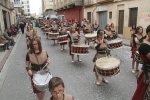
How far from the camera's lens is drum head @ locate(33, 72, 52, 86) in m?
3.39

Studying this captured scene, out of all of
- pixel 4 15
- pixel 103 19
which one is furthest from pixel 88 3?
pixel 4 15

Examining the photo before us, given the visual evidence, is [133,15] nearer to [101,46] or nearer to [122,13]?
[122,13]

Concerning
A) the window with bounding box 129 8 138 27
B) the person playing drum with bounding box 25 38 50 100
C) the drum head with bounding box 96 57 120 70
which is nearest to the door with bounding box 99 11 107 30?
the window with bounding box 129 8 138 27

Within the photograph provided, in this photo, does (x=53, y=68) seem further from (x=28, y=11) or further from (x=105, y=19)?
(x=28, y=11)

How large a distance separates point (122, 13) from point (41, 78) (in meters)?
13.9

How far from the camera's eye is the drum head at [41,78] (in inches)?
134

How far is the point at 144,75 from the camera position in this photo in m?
3.18

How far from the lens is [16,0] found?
51.0m

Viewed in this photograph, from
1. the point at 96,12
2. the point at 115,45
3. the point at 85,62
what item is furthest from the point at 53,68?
the point at 96,12

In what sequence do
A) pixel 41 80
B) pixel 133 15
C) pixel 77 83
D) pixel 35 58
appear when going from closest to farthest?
1. pixel 41 80
2. pixel 35 58
3. pixel 77 83
4. pixel 133 15

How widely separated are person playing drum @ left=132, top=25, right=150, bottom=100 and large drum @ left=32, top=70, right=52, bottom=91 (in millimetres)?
1794

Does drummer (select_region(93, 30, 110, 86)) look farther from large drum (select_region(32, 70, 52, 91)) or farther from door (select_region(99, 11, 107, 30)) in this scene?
door (select_region(99, 11, 107, 30))

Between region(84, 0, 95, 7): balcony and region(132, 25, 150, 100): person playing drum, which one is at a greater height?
region(84, 0, 95, 7): balcony

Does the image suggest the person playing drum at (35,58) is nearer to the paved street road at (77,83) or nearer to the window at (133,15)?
the paved street road at (77,83)
